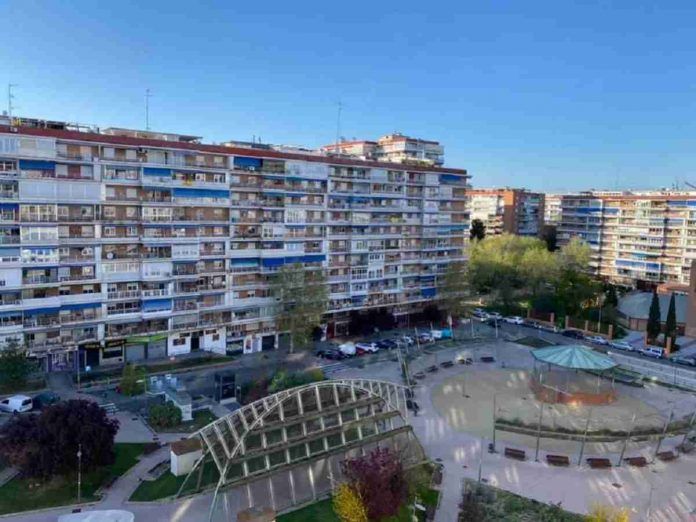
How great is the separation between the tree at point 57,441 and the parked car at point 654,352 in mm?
52292

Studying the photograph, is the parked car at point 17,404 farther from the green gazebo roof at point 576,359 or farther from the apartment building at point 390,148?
the apartment building at point 390,148

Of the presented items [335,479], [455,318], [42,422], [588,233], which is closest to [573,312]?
[455,318]

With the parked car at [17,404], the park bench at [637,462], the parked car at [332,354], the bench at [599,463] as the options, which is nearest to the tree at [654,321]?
the park bench at [637,462]

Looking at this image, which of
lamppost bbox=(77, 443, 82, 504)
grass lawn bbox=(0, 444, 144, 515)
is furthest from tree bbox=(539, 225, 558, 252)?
lamppost bbox=(77, 443, 82, 504)

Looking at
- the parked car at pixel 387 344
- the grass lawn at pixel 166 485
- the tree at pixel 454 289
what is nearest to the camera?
the grass lawn at pixel 166 485

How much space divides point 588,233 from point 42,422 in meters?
98.8

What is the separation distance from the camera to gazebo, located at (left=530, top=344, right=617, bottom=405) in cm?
4469

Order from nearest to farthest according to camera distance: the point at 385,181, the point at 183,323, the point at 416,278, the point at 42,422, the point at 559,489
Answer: the point at 42,422, the point at 559,489, the point at 183,323, the point at 385,181, the point at 416,278

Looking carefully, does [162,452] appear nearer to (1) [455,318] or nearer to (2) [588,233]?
(1) [455,318]

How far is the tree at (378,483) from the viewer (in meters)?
24.3

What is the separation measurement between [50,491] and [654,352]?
55898 millimetres

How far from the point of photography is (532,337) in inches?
2552

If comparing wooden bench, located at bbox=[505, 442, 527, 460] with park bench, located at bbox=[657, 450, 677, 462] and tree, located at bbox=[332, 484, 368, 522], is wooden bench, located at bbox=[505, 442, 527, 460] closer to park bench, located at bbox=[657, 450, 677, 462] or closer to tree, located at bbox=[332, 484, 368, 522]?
park bench, located at bbox=[657, 450, 677, 462]

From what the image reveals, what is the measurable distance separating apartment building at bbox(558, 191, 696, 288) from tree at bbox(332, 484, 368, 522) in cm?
8453
